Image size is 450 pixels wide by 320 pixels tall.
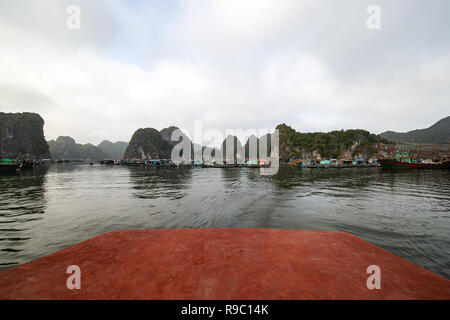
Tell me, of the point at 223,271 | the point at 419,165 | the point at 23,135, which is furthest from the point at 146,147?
the point at 223,271

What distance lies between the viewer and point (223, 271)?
236 cm

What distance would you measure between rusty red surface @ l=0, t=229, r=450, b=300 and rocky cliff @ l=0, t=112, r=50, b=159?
675 ft

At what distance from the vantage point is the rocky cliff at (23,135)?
13538 centimetres

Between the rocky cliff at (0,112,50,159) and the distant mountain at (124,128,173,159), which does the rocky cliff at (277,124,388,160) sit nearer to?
the distant mountain at (124,128,173,159)

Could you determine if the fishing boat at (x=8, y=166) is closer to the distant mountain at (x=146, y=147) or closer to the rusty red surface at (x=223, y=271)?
the rusty red surface at (x=223, y=271)

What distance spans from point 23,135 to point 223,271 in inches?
8795

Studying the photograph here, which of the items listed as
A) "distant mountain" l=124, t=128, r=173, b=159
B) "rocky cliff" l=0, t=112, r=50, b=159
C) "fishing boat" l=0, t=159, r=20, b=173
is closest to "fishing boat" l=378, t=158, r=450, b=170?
"fishing boat" l=0, t=159, r=20, b=173

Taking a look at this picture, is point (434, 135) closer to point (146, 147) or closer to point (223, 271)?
point (223, 271)

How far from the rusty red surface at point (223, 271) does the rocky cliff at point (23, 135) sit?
205649 millimetres

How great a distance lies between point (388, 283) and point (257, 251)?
5.68 feet
